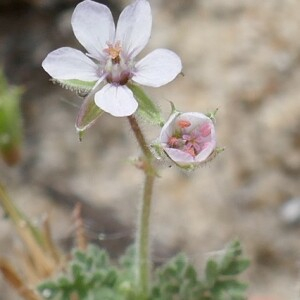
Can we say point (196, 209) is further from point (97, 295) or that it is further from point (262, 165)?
point (97, 295)

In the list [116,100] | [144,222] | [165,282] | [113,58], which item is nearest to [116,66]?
[113,58]

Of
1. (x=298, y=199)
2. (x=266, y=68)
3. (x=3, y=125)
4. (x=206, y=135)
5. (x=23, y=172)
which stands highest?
(x=266, y=68)

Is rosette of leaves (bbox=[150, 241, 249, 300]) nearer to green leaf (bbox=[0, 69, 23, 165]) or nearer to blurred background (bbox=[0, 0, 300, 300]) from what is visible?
green leaf (bbox=[0, 69, 23, 165])

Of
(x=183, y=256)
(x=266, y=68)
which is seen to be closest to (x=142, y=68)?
(x=183, y=256)


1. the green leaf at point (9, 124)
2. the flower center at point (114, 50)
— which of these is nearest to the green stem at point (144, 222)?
the flower center at point (114, 50)

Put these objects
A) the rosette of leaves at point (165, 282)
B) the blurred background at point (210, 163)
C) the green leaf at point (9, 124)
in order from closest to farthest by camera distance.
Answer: the rosette of leaves at point (165, 282) → the green leaf at point (9, 124) → the blurred background at point (210, 163)

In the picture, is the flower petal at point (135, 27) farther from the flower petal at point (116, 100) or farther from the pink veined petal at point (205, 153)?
the pink veined petal at point (205, 153)

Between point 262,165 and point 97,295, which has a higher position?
point 262,165
